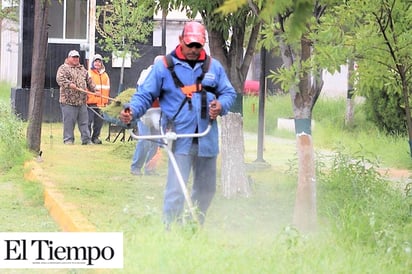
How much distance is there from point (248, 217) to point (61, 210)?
1898mm

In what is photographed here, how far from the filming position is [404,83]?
342 inches

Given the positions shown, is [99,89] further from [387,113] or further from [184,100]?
[184,100]

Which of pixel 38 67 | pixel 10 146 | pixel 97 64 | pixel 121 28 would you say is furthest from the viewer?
pixel 121 28

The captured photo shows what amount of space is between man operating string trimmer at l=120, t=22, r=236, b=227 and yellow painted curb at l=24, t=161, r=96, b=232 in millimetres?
1080

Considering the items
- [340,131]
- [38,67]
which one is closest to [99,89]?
[38,67]

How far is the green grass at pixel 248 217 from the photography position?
21.0ft

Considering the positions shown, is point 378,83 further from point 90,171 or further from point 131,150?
point 131,150

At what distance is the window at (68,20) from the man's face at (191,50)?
1715 cm

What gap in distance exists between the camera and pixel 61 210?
977 centimetres

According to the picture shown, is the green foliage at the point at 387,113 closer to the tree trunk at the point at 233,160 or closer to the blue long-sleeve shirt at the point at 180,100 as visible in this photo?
the tree trunk at the point at 233,160

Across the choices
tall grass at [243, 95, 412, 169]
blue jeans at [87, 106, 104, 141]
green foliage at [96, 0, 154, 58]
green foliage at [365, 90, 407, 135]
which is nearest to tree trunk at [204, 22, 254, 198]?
tall grass at [243, 95, 412, 169]

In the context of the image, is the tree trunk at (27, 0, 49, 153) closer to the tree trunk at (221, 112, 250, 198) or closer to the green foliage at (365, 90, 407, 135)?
the tree trunk at (221, 112, 250, 198)

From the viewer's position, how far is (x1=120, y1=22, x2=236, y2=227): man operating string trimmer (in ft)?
25.0

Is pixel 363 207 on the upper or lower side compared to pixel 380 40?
lower
